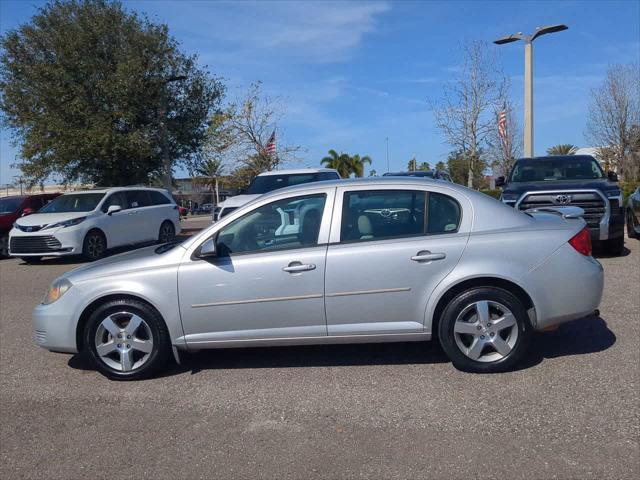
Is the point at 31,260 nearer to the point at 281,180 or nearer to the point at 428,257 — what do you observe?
the point at 281,180

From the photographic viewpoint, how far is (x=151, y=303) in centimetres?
527

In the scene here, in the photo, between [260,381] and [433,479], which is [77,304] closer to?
[260,381]

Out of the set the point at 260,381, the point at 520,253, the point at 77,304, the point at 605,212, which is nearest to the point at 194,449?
the point at 260,381

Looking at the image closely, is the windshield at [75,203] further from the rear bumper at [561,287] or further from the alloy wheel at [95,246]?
the rear bumper at [561,287]

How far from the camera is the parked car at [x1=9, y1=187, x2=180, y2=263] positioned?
1372 cm

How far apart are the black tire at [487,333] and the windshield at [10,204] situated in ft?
48.8

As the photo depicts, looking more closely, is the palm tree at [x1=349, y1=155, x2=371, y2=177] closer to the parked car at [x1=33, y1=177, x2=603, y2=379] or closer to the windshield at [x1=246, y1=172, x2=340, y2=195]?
the windshield at [x1=246, y1=172, x2=340, y2=195]

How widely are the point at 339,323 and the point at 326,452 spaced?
55.0 inches

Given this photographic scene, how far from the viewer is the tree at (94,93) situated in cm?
2019

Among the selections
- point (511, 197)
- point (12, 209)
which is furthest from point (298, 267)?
point (12, 209)

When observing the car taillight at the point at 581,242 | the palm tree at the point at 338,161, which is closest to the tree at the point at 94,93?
the car taillight at the point at 581,242

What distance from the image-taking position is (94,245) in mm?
14227

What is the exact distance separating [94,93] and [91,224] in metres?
7.97

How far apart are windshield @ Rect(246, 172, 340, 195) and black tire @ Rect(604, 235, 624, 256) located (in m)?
5.42
